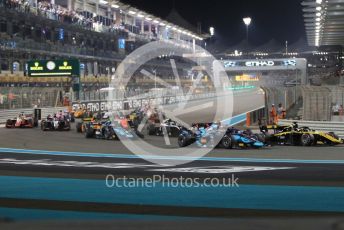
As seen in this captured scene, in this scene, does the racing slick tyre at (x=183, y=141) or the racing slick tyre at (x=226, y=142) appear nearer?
the racing slick tyre at (x=226, y=142)

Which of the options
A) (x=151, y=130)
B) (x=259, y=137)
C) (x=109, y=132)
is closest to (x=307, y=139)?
(x=259, y=137)

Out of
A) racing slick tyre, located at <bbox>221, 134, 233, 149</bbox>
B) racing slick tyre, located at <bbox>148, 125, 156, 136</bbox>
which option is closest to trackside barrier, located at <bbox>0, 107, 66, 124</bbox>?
racing slick tyre, located at <bbox>148, 125, 156, 136</bbox>

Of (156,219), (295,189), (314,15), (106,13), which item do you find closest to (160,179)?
(295,189)

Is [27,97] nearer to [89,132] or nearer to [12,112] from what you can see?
[12,112]

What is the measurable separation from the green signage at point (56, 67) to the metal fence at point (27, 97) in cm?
180

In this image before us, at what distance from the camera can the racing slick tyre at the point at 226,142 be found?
16016mm

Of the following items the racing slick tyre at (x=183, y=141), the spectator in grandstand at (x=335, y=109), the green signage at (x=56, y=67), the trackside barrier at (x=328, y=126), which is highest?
the green signage at (x=56, y=67)

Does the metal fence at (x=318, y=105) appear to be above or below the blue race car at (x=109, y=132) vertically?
above

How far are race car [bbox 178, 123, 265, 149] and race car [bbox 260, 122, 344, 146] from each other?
102cm

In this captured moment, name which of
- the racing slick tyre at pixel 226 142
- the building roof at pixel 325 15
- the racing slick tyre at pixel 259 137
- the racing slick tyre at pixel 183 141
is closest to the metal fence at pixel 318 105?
the racing slick tyre at pixel 259 137

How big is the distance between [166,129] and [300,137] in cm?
587

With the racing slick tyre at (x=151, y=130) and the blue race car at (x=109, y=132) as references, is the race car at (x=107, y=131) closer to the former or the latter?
the blue race car at (x=109, y=132)

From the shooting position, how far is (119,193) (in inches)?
340

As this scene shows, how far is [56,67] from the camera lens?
36.8 metres
